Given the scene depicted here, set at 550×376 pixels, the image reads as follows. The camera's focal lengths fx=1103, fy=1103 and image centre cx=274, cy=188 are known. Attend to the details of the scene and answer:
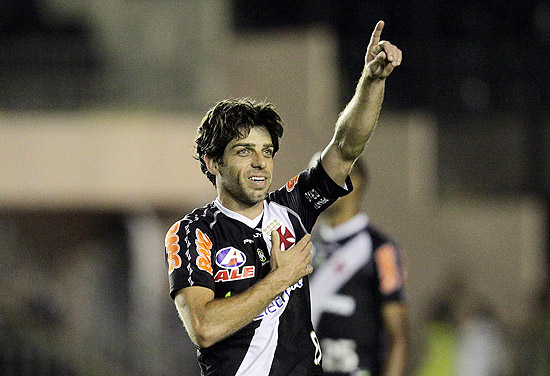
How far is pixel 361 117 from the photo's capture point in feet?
13.8

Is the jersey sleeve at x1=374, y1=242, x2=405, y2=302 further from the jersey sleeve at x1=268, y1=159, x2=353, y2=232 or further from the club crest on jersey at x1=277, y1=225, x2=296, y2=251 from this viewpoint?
the club crest on jersey at x1=277, y1=225, x2=296, y2=251

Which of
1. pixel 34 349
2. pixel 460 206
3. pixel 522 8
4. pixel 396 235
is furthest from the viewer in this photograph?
pixel 522 8

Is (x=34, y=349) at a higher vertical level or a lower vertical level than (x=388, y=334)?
lower

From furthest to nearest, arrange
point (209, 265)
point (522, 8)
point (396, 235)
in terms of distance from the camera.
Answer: point (522, 8)
point (396, 235)
point (209, 265)

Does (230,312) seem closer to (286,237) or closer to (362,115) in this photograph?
(286,237)

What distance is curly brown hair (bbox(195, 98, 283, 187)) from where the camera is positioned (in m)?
4.13

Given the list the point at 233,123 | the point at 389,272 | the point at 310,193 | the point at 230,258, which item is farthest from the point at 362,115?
the point at 389,272

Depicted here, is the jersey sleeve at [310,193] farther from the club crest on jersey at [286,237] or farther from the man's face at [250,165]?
the man's face at [250,165]

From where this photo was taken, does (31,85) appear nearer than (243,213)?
No

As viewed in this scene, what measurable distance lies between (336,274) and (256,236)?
2107 mm

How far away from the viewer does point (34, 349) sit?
1031 cm

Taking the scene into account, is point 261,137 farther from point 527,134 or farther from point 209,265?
point 527,134

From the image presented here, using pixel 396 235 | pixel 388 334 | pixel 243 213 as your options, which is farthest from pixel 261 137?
pixel 396 235

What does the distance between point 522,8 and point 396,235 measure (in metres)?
4.60
